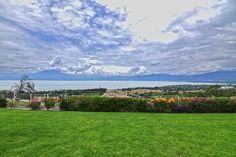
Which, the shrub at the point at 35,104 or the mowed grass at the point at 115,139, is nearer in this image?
the mowed grass at the point at 115,139

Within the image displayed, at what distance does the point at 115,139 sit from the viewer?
28.3 feet

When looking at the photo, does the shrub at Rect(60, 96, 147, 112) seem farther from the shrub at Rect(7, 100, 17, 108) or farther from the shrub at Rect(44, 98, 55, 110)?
the shrub at Rect(7, 100, 17, 108)

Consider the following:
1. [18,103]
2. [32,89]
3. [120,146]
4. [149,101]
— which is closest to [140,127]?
[120,146]

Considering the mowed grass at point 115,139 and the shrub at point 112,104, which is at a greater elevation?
the shrub at point 112,104

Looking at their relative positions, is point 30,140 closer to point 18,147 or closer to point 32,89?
point 18,147

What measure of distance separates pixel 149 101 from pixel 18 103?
9221 millimetres

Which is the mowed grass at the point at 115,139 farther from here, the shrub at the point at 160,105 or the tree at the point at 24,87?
the tree at the point at 24,87

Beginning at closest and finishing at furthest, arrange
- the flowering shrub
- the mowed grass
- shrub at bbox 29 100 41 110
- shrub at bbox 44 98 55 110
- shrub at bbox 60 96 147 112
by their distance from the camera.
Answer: the mowed grass → the flowering shrub → shrub at bbox 60 96 147 112 → shrub at bbox 44 98 55 110 → shrub at bbox 29 100 41 110

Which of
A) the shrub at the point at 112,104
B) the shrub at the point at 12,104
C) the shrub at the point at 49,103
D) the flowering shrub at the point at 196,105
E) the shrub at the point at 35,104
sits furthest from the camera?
the shrub at the point at 12,104

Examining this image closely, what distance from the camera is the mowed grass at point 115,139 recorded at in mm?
7254

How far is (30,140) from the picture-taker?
327 inches

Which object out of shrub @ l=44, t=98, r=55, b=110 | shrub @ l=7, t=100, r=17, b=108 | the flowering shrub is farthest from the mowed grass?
shrub @ l=7, t=100, r=17, b=108

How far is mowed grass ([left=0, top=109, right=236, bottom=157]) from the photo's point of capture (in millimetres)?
7254

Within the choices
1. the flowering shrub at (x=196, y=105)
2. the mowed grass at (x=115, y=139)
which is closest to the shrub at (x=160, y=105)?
the flowering shrub at (x=196, y=105)
